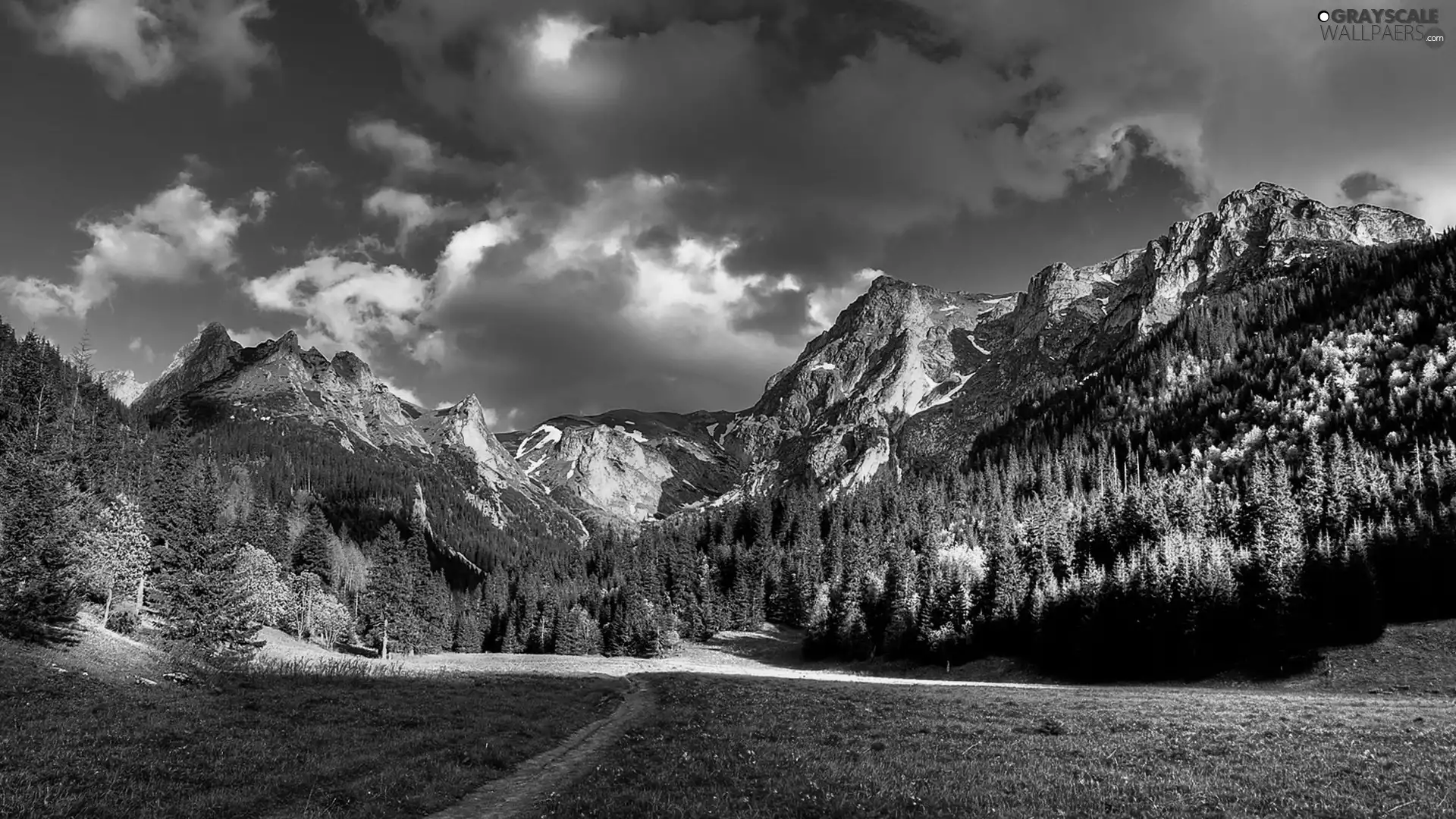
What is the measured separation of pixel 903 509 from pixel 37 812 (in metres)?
196

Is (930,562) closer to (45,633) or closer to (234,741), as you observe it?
(45,633)

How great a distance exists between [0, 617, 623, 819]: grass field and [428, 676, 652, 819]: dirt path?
57cm

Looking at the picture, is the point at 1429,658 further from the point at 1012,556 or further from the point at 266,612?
the point at 266,612

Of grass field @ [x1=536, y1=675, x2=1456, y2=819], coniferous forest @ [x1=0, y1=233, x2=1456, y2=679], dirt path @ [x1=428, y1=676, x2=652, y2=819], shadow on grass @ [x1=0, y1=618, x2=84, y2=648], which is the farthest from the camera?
coniferous forest @ [x1=0, y1=233, x2=1456, y2=679]

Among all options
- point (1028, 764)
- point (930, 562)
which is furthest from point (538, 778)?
point (930, 562)

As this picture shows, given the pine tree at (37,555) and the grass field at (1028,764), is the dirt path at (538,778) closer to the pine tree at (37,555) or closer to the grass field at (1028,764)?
the grass field at (1028,764)

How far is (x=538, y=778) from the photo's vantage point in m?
22.3

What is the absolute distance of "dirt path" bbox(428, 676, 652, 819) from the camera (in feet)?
59.1

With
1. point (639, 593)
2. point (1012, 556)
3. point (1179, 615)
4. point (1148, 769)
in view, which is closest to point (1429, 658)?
point (1179, 615)

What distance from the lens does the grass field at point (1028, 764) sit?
16531 millimetres

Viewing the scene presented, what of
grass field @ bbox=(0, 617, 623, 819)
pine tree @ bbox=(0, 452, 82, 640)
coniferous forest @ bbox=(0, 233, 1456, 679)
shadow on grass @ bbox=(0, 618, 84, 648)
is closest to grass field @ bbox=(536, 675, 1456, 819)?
grass field @ bbox=(0, 617, 623, 819)

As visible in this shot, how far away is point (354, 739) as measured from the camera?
25422mm

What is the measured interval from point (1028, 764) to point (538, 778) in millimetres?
14754

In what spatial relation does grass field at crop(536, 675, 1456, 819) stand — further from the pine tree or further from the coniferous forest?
the coniferous forest
